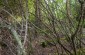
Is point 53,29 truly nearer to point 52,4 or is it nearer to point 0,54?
point 52,4

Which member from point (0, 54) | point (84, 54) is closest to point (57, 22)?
point (84, 54)

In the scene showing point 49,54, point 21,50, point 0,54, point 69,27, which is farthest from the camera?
point 49,54

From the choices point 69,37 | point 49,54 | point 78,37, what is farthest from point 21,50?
point 49,54

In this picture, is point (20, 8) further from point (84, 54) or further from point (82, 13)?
point (84, 54)

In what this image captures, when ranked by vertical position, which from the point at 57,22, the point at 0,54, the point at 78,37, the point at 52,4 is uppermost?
the point at 52,4

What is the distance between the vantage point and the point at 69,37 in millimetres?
3189

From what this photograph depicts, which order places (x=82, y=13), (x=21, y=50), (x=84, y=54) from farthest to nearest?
(x=84, y=54) < (x=82, y=13) < (x=21, y=50)

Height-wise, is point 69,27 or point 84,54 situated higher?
point 69,27

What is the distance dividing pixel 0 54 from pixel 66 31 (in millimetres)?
1713

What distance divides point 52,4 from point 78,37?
26.5 inches

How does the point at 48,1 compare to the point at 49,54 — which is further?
the point at 49,54

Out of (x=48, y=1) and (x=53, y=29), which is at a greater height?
(x=48, y=1)

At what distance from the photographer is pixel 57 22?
11.0ft

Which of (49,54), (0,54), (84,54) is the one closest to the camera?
(84,54)
